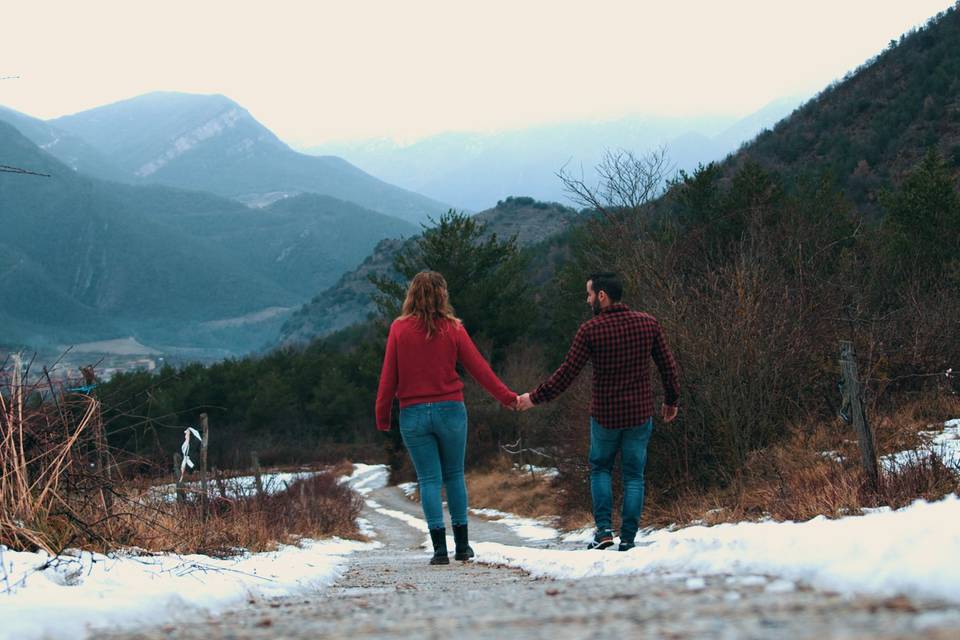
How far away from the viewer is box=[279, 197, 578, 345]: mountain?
12356 centimetres

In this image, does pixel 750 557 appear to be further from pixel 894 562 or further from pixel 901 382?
pixel 901 382

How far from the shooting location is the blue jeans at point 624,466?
6328 millimetres

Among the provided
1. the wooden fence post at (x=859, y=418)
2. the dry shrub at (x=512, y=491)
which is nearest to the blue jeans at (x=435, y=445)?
the wooden fence post at (x=859, y=418)

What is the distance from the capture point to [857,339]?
11.9m

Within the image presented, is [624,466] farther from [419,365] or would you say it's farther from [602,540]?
[419,365]

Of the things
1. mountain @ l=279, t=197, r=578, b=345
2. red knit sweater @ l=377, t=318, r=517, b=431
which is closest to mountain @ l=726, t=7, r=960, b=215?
red knit sweater @ l=377, t=318, r=517, b=431

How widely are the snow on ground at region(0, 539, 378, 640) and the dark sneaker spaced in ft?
6.84

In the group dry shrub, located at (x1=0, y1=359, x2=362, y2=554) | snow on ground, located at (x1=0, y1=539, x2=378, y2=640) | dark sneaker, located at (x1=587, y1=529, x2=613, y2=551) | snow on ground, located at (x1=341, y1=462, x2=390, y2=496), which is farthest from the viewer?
snow on ground, located at (x1=341, y1=462, x2=390, y2=496)

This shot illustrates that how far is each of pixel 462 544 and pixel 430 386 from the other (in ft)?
4.42

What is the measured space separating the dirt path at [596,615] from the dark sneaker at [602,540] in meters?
2.71

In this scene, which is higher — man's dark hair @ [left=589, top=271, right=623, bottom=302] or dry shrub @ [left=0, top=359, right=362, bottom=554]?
man's dark hair @ [left=589, top=271, right=623, bottom=302]

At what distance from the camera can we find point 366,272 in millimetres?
132000

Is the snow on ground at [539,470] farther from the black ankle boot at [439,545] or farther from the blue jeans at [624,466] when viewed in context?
the black ankle boot at [439,545]

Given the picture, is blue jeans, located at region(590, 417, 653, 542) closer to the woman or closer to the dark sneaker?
the dark sneaker
